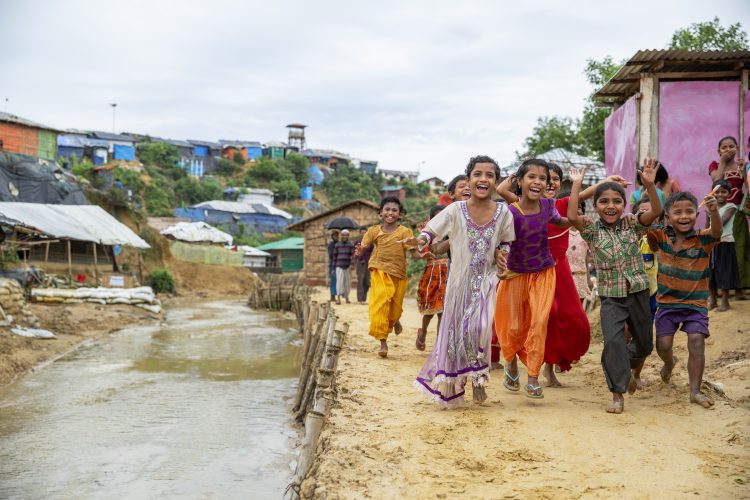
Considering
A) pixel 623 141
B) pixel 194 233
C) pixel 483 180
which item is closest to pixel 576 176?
pixel 483 180

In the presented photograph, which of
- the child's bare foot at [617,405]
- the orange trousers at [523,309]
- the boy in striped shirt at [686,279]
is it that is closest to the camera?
the child's bare foot at [617,405]

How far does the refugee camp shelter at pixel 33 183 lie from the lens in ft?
85.5

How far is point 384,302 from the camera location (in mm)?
7113

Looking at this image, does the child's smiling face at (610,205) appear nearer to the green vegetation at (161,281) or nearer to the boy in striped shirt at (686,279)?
the boy in striped shirt at (686,279)

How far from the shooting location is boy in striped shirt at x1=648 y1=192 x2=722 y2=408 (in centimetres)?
461

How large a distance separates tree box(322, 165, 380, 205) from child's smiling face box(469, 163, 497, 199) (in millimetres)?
52545

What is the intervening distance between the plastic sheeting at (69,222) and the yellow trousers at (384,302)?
1331cm

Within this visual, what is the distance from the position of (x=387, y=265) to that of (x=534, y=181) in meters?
2.65

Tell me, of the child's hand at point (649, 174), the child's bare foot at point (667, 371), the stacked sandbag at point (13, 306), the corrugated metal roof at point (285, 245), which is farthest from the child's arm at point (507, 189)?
the corrugated metal roof at point (285, 245)

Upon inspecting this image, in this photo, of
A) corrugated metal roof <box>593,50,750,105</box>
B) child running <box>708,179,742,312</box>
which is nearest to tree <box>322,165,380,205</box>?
corrugated metal roof <box>593,50,750,105</box>

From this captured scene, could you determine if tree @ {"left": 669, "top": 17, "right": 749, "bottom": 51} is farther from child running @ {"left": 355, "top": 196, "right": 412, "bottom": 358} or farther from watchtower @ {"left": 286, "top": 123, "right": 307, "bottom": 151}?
watchtower @ {"left": 286, "top": 123, "right": 307, "bottom": 151}

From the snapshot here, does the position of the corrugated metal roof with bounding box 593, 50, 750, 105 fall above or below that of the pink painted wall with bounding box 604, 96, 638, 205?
above

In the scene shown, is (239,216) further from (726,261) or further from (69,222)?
(726,261)

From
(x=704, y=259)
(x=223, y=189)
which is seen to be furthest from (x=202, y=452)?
(x=223, y=189)
